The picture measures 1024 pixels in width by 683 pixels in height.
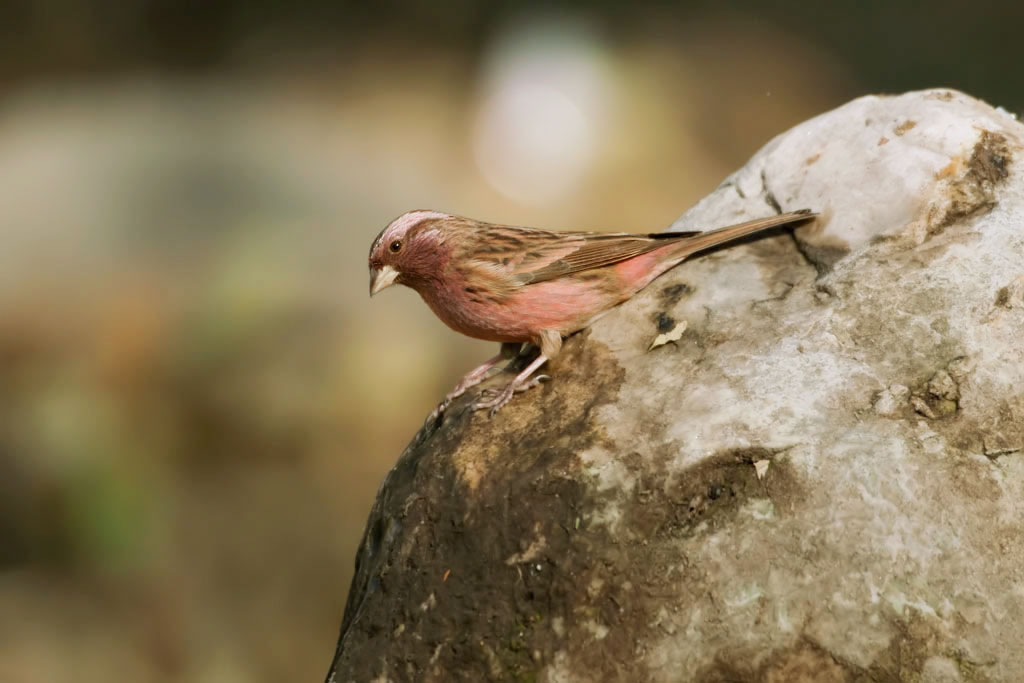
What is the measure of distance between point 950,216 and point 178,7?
8.62 meters

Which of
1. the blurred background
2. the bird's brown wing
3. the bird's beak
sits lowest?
the blurred background

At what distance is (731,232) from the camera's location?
446 centimetres

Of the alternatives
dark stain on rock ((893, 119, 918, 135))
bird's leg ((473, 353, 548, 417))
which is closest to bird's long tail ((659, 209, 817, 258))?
dark stain on rock ((893, 119, 918, 135))

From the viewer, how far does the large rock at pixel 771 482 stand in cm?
315

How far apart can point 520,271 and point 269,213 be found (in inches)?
211

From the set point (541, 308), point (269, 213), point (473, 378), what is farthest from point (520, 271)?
point (269, 213)

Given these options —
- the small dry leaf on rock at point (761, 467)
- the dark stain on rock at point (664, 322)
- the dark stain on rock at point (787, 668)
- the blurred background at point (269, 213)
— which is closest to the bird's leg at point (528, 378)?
the dark stain on rock at point (664, 322)

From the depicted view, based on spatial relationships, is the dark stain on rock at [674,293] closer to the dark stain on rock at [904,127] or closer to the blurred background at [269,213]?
the dark stain on rock at [904,127]

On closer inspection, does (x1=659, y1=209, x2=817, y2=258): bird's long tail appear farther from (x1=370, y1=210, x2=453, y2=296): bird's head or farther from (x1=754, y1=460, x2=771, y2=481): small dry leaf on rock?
(x1=754, y1=460, x2=771, y2=481): small dry leaf on rock

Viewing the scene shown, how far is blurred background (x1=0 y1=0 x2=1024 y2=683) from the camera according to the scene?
7.74 metres

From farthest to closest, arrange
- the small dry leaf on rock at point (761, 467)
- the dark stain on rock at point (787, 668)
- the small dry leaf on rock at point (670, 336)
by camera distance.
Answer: the small dry leaf on rock at point (670, 336), the small dry leaf on rock at point (761, 467), the dark stain on rock at point (787, 668)

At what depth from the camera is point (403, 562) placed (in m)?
3.82

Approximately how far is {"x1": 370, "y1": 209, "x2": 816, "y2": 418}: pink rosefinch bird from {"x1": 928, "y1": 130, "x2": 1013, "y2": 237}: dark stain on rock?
0.56 m

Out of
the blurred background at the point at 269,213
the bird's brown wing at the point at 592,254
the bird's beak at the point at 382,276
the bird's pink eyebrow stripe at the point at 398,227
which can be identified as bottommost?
the blurred background at the point at 269,213
